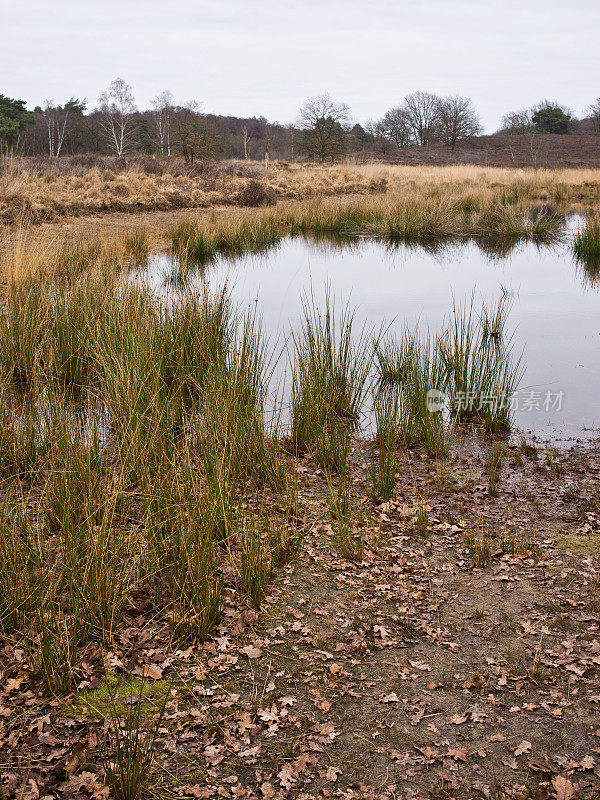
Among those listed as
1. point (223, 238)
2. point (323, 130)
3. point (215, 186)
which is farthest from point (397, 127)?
point (223, 238)

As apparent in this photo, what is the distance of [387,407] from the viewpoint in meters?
5.28

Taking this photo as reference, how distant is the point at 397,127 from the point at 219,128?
1903cm

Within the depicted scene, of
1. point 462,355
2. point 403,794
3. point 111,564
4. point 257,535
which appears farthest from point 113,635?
point 462,355

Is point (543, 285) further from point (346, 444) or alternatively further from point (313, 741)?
point (313, 741)

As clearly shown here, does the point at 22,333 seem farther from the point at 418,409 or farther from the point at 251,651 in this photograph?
the point at 251,651

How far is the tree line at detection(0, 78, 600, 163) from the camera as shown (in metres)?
42.0

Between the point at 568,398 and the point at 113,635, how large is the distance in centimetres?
525

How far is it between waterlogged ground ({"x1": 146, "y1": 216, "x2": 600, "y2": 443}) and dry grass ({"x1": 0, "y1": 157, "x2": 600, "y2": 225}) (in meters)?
5.59

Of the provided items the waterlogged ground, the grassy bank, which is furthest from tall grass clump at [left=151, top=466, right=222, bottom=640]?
the waterlogged ground

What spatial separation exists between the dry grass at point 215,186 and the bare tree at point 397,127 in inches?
1425

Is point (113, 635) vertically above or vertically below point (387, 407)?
below

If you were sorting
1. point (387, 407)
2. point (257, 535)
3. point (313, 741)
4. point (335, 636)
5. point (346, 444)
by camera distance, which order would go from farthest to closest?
point (387, 407) < point (346, 444) < point (257, 535) < point (335, 636) < point (313, 741)

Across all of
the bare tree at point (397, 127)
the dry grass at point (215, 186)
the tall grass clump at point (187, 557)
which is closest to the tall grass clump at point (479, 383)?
the tall grass clump at point (187, 557)

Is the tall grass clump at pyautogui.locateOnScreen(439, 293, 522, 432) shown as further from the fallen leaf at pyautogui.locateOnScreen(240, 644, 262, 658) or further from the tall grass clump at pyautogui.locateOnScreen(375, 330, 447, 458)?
the fallen leaf at pyautogui.locateOnScreen(240, 644, 262, 658)
